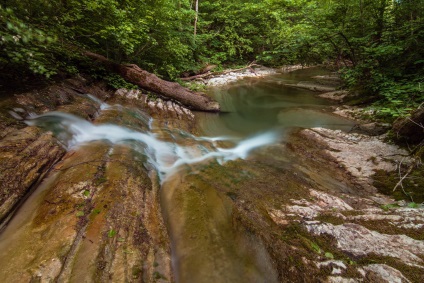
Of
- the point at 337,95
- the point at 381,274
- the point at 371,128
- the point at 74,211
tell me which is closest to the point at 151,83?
the point at 74,211

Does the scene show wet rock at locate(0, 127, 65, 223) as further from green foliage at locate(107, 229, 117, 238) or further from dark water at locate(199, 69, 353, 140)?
dark water at locate(199, 69, 353, 140)

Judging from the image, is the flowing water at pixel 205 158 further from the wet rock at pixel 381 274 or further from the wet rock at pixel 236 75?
the wet rock at pixel 236 75

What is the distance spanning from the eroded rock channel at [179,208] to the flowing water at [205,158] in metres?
0.02

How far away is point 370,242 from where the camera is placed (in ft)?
6.83

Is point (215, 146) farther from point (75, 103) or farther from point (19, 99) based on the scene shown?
point (19, 99)

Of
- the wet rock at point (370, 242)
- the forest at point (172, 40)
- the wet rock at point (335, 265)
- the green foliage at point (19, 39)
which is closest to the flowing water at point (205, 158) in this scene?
the wet rock at point (335, 265)

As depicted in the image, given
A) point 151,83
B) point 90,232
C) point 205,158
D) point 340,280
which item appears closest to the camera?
point 340,280

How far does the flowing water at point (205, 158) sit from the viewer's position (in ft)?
6.82

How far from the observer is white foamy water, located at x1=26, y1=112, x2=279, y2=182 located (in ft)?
11.8

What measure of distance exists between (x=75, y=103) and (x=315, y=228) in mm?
5296

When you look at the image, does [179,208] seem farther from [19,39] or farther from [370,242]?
[19,39]

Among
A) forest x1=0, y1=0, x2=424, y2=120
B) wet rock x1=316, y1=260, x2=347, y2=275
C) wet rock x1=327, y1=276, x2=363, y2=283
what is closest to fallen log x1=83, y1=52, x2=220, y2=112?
forest x1=0, y1=0, x2=424, y2=120

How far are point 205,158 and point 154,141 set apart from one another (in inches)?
48.8

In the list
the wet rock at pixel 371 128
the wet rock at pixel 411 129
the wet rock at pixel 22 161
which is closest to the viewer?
the wet rock at pixel 22 161
